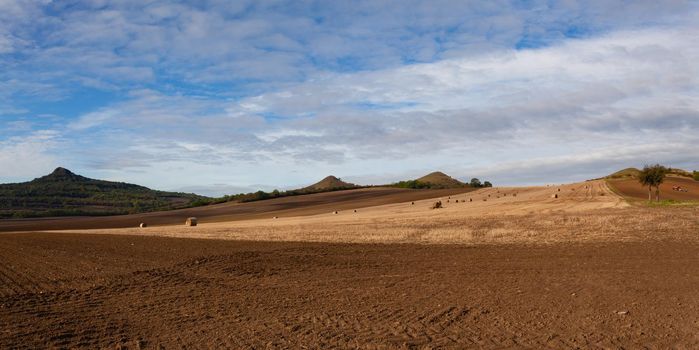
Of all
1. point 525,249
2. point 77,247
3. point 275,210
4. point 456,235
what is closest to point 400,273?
point 525,249

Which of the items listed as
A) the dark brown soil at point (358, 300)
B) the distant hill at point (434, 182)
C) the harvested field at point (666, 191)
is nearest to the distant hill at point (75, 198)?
the distant hill at point (434, 182)

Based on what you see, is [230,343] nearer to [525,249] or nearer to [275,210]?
[525,249]

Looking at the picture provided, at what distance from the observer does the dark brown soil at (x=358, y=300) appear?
31.8 feet

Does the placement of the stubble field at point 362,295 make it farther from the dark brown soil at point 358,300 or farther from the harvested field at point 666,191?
the harvested field at point 666,191

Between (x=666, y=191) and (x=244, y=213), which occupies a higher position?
(x=244, y=213)

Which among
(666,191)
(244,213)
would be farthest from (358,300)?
(244,213)

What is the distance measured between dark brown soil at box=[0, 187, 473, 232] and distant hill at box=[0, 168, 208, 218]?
20715 millimetres

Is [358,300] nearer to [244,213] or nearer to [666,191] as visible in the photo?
[666,191]

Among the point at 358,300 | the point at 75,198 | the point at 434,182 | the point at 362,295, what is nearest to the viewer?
the point at 358,300

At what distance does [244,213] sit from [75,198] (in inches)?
2497

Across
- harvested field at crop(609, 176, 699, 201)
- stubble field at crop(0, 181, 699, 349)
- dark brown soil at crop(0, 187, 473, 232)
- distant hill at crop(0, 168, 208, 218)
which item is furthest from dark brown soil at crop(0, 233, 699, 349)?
distant hill at crop(0, 168, 208, 218)

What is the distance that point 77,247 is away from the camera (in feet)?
93.2

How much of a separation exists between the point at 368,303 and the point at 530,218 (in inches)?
1082

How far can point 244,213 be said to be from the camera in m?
76.5
